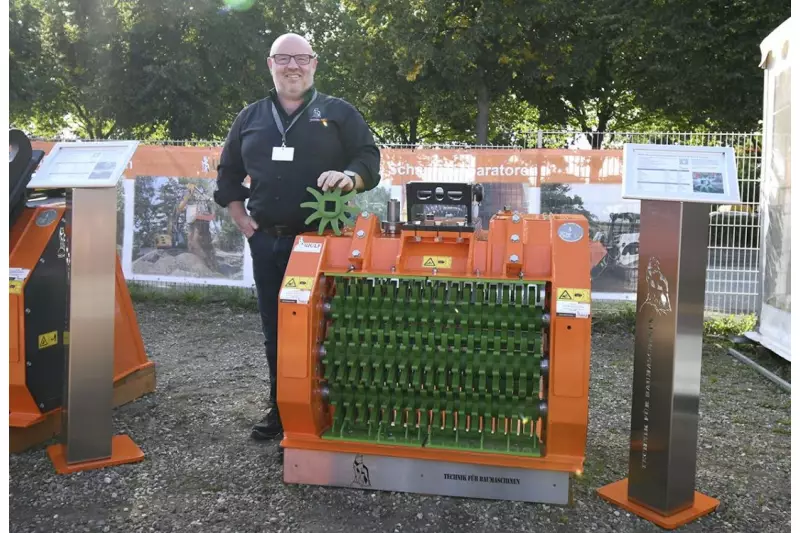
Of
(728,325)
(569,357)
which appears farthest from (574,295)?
(728,325)

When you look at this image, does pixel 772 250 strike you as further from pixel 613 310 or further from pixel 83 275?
pixel 83 275

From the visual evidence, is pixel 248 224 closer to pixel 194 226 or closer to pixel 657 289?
pixel 657 289

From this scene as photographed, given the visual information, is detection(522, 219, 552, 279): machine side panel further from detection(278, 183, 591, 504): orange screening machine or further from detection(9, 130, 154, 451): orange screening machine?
detection(9, 130, 154, 451): orange screening machine

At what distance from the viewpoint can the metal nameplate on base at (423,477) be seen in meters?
3.08

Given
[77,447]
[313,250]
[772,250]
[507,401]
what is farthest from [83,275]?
[772,250]

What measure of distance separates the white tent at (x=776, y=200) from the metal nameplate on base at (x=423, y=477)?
3405 mm

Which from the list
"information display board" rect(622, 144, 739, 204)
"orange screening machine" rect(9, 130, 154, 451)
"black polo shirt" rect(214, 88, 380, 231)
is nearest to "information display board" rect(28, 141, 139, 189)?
"orange screening machine" rect(9, 130, 154, 451)

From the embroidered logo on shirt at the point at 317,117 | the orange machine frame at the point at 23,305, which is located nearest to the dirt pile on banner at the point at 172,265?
the orange machine frame at the point at 23,305

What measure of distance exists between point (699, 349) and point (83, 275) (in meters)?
2.90

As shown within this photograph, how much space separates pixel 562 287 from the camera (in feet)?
9.56

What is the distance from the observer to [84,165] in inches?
134

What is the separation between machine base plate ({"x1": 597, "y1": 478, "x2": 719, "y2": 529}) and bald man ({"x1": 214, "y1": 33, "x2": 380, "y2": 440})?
187cm

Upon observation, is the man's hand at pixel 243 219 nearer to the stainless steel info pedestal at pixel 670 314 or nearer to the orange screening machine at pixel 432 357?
the orange screening machine at pixel 432 357

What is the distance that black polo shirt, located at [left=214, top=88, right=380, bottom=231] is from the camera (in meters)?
3.59
